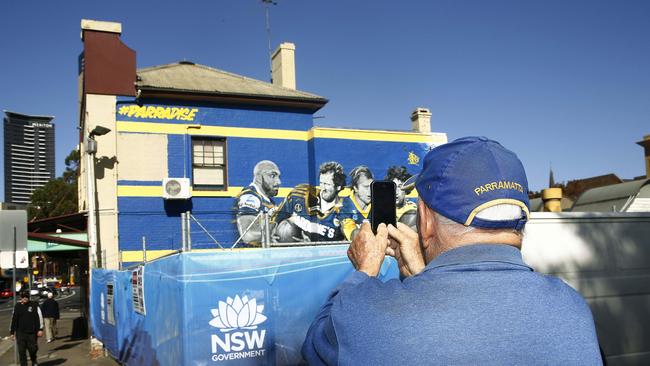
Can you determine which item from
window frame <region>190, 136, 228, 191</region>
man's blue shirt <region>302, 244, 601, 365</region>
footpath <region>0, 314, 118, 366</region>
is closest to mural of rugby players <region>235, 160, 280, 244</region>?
window frame <region>190, 136, 228, 191</region>

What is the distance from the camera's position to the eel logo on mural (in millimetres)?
8531

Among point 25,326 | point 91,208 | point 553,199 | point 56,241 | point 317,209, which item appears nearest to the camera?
point 553,199

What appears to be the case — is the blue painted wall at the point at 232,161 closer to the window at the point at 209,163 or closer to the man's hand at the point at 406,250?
the window at the point at 209,163

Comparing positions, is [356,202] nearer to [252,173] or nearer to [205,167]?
[252,173]

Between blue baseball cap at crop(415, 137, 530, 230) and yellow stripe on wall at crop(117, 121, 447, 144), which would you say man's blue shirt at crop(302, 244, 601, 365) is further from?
yellow stripe on wall at crop(117, 121, 447, 144)

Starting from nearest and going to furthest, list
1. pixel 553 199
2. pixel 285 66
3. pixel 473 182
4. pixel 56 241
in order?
pixel 473 182 → pixel 553 199 → pixel 56 241 → pixel 285 66

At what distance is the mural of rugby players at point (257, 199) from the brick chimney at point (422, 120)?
26.5 ft

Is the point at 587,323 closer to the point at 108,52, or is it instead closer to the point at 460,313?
the point at 460,313

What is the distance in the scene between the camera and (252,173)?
66.7 ft

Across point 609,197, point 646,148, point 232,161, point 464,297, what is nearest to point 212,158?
point 232,161

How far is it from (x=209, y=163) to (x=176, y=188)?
5.67 ft

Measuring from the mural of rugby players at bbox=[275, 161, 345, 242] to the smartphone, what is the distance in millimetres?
17686

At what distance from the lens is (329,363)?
70.8 inches

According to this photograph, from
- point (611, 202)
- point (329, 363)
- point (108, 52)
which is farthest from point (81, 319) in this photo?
point (329, 363)
